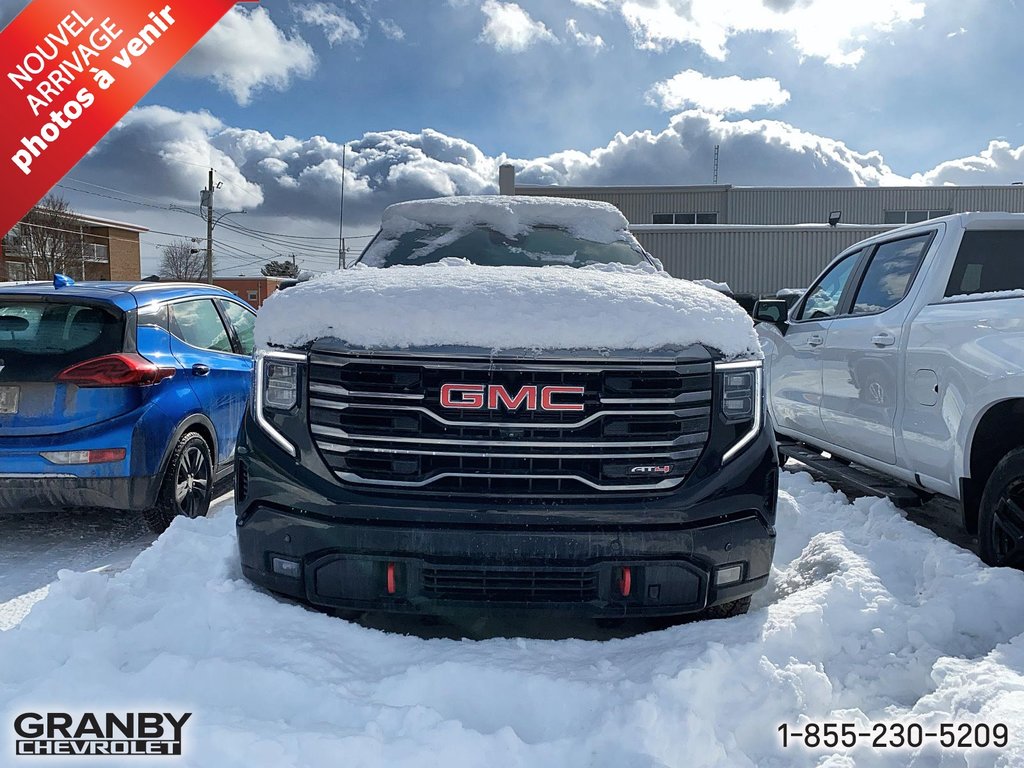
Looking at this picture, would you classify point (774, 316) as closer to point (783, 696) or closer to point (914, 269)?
point (914, 269)

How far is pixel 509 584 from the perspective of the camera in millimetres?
2303

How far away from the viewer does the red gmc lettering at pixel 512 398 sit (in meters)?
2.31

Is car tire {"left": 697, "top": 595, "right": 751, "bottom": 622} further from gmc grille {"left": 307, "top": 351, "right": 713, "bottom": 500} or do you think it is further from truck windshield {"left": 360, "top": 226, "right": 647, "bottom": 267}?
truck windshield {"left": 360, "top": 226, "right": 647, "bottom": 267}

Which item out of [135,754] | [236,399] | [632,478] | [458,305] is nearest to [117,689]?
[135,754]

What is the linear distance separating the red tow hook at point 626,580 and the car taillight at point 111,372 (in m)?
3.05

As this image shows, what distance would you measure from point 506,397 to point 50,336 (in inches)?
122

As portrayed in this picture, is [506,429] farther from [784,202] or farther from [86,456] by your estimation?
[784,202]

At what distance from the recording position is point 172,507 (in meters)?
4.14

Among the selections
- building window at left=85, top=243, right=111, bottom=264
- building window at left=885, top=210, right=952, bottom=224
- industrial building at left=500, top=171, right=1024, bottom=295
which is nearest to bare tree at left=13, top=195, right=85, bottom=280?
building window at left=85, top=243, right=111, bottom=264

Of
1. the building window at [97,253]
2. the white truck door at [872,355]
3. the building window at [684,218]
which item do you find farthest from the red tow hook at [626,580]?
the building window at [97,253]

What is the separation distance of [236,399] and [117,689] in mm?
3107

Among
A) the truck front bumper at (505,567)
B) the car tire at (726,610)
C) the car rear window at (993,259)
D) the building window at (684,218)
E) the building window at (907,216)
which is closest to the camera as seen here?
the truck front bumper at (505,567)

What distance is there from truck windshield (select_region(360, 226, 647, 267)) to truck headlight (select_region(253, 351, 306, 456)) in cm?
146

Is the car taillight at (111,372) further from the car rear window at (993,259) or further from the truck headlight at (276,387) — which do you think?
the car rear window at (993,259)
